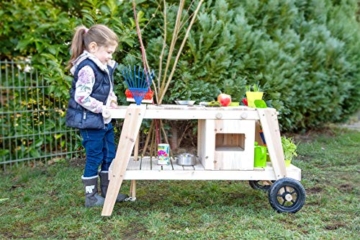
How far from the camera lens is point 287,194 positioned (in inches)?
114

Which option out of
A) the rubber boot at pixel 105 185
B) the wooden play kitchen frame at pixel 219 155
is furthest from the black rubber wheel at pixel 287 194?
the rubber boot at pixel 105 185

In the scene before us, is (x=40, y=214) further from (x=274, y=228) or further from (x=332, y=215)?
(x=332, y=215)

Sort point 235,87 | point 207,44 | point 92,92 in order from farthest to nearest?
point 235,87
point 207,44
point 92,92

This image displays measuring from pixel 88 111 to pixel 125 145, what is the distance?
36cm

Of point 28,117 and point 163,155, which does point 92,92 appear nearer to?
point 163,155

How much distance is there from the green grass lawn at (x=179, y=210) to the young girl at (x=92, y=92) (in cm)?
32

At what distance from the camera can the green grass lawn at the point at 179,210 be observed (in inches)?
103

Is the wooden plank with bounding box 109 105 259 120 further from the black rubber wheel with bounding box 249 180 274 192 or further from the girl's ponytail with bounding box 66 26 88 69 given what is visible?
the black rubber wheel with bounding box 249 180 274 192

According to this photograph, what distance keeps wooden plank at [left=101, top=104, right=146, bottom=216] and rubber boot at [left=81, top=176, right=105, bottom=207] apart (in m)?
0.28

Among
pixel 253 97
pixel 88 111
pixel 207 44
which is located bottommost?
pixel 88 111

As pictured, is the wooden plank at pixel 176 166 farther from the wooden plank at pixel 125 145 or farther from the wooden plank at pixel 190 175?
the wooden plank at pixel 125 145

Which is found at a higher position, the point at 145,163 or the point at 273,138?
the point at 273,138

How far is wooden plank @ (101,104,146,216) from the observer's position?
2807mm

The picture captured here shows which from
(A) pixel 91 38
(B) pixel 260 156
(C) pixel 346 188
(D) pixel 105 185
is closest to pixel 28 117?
(D) pixel 105 185
